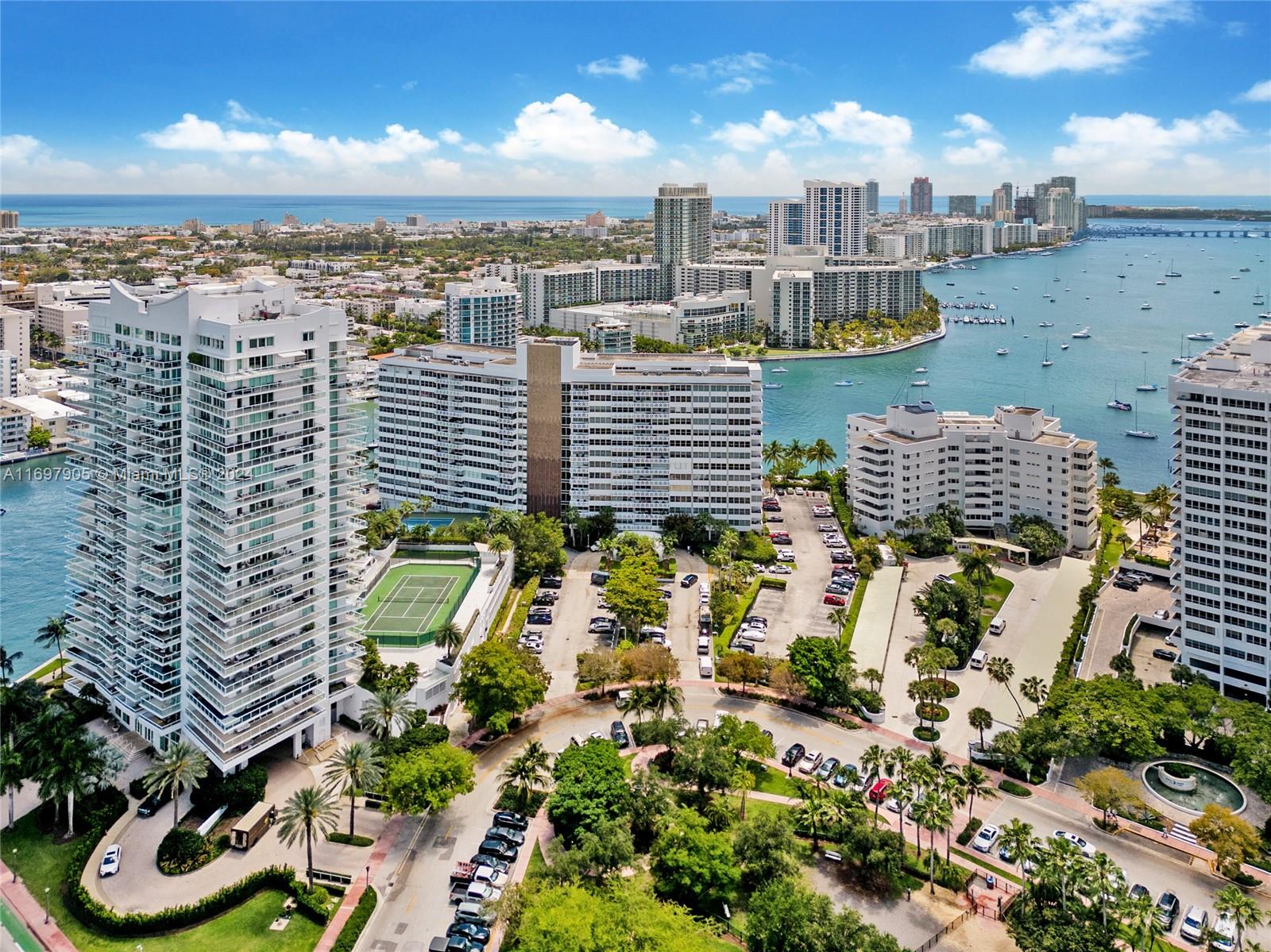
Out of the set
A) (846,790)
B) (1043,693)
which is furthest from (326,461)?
(1043,693)

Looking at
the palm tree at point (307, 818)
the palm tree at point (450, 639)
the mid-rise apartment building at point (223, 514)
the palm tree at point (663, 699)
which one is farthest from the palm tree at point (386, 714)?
the palm tree at point (663, 699)

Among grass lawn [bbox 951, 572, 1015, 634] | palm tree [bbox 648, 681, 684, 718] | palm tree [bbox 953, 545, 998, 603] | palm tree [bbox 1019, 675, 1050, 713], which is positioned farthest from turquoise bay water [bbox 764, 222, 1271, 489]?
palm tree [bbox 648, 681, 684, 718]

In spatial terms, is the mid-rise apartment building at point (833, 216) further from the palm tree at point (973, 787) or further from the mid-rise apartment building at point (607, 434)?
the palm tree at point (973, 787)

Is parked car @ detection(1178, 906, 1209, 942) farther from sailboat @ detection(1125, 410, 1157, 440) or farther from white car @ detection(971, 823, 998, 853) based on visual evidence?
sailboat @ detection(1125, 410, 1157, 440)

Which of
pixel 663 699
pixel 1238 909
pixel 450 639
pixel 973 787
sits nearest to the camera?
pixel 1238 909

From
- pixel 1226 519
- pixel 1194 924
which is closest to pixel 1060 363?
pixel 1226 519

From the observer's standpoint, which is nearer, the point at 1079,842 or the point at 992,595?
the point at 1079,842

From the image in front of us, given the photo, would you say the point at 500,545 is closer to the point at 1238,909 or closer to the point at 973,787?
the point at 973,787
